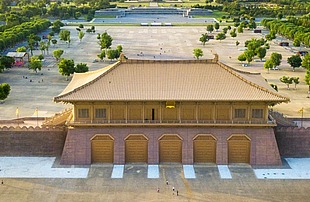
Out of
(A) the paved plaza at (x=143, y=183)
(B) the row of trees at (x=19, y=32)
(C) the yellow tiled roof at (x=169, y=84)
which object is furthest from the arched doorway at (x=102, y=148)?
(B) the row of trees at (x=19, y=32)

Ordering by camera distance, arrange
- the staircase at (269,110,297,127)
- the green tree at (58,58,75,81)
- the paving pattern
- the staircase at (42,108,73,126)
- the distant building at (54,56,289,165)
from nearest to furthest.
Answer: the paving pattern
the distant building at (54,56,289,165)
the staircase at (42,108,73,126)
the staircase at (269,110,297,127)
the green tree at (58,58,75,81)

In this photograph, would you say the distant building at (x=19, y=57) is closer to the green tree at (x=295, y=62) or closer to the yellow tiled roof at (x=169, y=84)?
the yellow tiled roof at (x=169, y=84)

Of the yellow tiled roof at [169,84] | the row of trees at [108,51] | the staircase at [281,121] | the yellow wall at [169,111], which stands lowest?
the staircase at [281,121]

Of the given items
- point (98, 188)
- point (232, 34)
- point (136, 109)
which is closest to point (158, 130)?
point (136, 109)

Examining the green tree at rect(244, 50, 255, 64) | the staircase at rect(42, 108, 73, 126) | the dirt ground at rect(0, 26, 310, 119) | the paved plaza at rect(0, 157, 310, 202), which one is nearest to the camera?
the paved plaza at rect(0, 157, 310, 202)

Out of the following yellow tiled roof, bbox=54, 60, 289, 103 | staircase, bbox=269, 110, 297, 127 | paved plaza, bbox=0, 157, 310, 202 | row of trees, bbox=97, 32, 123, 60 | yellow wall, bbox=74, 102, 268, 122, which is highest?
yellow tiled roof, bbox=54, 60, 289, 103

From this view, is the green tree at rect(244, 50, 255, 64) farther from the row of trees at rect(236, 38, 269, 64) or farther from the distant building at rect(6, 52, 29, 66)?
the distant building at rect(6, 52, 29, 66)

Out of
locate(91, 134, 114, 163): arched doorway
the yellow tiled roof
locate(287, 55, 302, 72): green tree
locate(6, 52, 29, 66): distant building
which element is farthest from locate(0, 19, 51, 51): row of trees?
locate(91, 134, 114, 163): arched doorway
